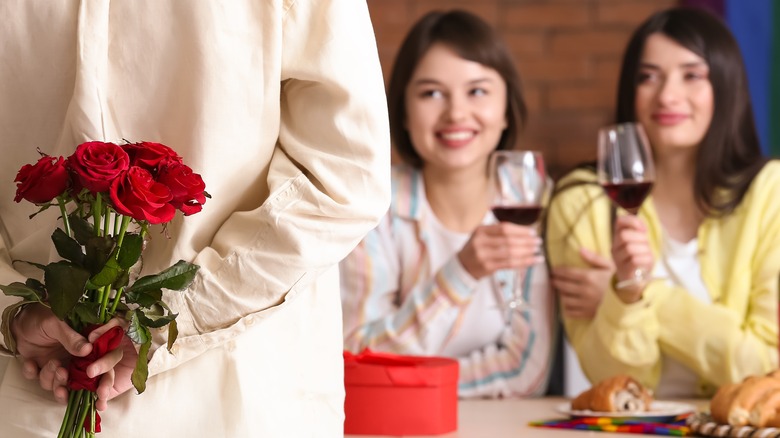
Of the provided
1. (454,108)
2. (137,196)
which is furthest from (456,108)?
(137,196)

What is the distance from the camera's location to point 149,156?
0.86 meters

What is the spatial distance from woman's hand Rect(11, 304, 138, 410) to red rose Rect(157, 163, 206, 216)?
0.43 ft

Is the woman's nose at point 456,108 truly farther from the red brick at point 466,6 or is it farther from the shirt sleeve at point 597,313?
the red brick at point 466,6

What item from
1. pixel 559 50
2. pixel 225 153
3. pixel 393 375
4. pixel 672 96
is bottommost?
pixel 393 375

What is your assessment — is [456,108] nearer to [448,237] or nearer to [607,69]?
[448,237]

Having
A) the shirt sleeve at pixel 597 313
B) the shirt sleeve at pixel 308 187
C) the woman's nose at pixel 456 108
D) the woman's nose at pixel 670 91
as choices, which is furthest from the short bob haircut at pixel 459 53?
the shirt sleeve at pixel 308 187

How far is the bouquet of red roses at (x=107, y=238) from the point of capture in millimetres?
832

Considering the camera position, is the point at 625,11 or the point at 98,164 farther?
the point at 625,11

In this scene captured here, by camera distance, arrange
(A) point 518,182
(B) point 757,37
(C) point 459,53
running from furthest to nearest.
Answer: (B) point 757,37 → (C) point 459,53 → (A) point 518,182

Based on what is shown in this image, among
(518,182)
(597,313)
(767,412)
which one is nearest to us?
(767,412)

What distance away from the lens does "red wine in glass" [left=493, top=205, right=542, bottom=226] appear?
2.00m

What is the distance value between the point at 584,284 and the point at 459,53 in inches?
24.8

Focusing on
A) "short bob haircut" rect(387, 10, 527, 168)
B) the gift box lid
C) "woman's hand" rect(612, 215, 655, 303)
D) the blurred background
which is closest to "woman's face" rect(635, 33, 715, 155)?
"short bob haircut" rect(387, 10, 527, 168)

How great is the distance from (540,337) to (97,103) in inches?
64.2
